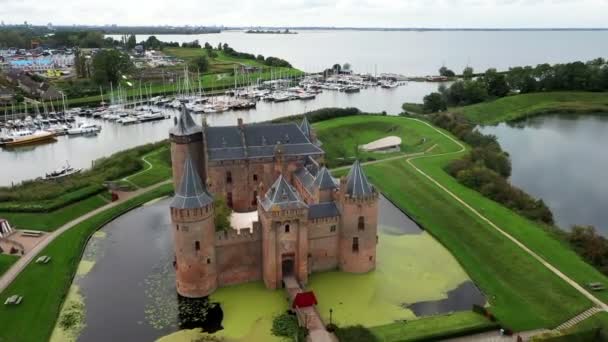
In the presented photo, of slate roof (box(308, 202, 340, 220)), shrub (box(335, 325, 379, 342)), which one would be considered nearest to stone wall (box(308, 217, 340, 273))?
slate roof (box(308, 202, 340, 220))

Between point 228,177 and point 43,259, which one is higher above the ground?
point 228,177

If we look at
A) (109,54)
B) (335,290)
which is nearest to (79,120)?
(109,54)

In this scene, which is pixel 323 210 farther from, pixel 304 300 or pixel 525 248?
pixel 525 248

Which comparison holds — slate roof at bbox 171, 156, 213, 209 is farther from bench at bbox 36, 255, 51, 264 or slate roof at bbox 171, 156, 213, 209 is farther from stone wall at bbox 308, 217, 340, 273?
bench at bbox 36, 255, 51, 264

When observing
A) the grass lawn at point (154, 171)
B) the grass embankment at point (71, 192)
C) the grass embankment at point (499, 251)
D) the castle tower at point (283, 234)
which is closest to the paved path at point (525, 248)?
the grass embankment at point (499, 251)

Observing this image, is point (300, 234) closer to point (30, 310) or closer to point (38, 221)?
point (30, 310)

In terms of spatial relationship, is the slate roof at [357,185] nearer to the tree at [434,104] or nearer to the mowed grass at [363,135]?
the mowed grass at [363,135]

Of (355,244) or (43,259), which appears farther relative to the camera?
(43,259)

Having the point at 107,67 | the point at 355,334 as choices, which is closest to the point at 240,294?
the point at 355,334
